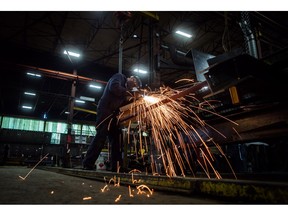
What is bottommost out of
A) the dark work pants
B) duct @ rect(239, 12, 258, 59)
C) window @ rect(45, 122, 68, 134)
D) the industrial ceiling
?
the dark work pants

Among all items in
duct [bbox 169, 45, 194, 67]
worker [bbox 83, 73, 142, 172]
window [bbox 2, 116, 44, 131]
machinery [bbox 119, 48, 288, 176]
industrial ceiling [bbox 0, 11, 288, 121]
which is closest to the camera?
machinery [bbox 119, 48, 288, 176]

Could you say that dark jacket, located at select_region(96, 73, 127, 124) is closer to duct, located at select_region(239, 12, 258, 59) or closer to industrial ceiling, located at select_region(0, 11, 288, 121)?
duct, located at select_region(239, 12, 258, 59)

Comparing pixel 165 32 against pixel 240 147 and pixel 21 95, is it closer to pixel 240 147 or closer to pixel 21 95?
pixel 240 147

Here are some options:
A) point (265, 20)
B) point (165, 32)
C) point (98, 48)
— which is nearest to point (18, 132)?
point (98, 48)

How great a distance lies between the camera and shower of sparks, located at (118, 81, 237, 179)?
2561 millimetres

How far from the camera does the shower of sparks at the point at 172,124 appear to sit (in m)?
2.56

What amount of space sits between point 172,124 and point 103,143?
1.17 metres

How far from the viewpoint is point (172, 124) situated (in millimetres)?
3070

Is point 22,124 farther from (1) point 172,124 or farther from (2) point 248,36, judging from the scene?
(2) point 248,36

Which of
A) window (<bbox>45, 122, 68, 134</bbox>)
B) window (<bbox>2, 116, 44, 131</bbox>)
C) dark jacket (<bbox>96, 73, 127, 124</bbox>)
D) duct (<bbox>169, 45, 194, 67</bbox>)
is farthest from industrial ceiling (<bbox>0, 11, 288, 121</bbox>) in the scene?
window (<bbox>45, 122, 68, 134</bbox>)

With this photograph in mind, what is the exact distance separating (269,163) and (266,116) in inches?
147

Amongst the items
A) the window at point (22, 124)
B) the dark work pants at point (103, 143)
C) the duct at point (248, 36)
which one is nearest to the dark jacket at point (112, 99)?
the dark work pants at point (103, 143)

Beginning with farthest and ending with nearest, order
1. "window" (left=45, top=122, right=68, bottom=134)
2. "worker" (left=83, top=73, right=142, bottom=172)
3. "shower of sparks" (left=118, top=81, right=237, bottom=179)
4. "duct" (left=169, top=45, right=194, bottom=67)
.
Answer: "window" (left=45, top=122, right=68, bottom=134) → "duct" (left=169, top=45, right=194, bottom=67) → "worker" (left=83, top=73, right=142, bottom=172) → "shower of sparks" (left=118, top=81, right=237, bottom=179)

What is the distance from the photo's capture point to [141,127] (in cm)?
306
